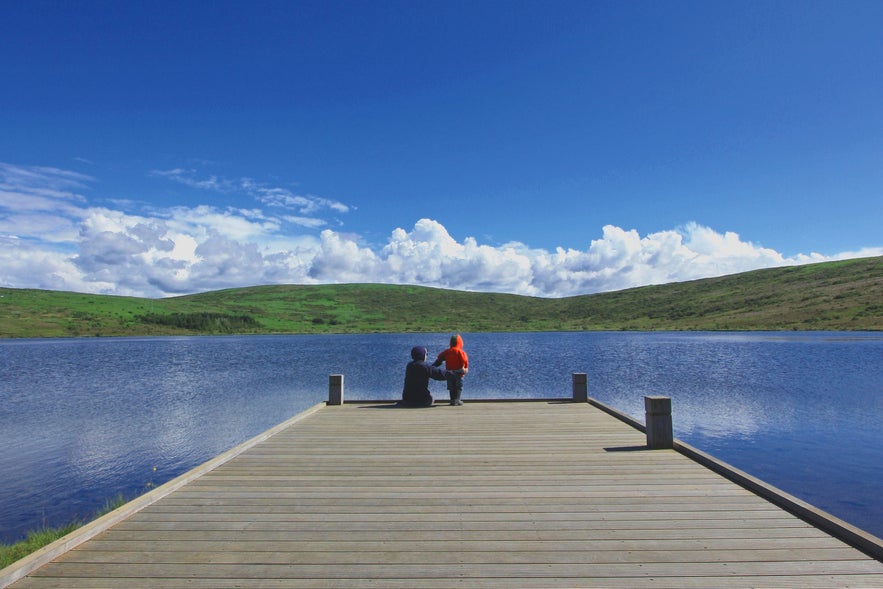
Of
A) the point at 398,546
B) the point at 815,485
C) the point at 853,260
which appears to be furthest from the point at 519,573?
the point at 853,260

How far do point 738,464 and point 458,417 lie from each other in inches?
343

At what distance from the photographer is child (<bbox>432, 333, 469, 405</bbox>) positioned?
584 inches

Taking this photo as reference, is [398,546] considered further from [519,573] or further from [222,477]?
[222,477]

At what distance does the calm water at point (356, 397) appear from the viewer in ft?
44.8

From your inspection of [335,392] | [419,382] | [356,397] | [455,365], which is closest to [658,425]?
[455,365]

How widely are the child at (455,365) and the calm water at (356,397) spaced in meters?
8.58

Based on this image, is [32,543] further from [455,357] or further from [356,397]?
[356,397]

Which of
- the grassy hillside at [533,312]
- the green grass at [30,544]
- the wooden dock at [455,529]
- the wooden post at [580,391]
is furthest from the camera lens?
the grassy hillside at [533,312]

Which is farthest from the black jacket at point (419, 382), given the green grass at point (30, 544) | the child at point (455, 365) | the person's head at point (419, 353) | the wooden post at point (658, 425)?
the green grass at point (30, 544)

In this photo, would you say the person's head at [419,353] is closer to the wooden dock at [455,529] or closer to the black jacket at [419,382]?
the black jacket at [419,382]

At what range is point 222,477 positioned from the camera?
8.08 metres

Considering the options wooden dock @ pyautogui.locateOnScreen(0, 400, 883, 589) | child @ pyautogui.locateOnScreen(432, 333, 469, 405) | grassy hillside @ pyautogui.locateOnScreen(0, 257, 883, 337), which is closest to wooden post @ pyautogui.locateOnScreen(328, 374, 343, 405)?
child @ pyautogui.locateOnScreen(432, 333, 469, 405)

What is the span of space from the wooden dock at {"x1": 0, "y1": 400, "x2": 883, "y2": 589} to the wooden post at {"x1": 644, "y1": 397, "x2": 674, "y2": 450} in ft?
0.73

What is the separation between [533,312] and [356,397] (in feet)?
546
